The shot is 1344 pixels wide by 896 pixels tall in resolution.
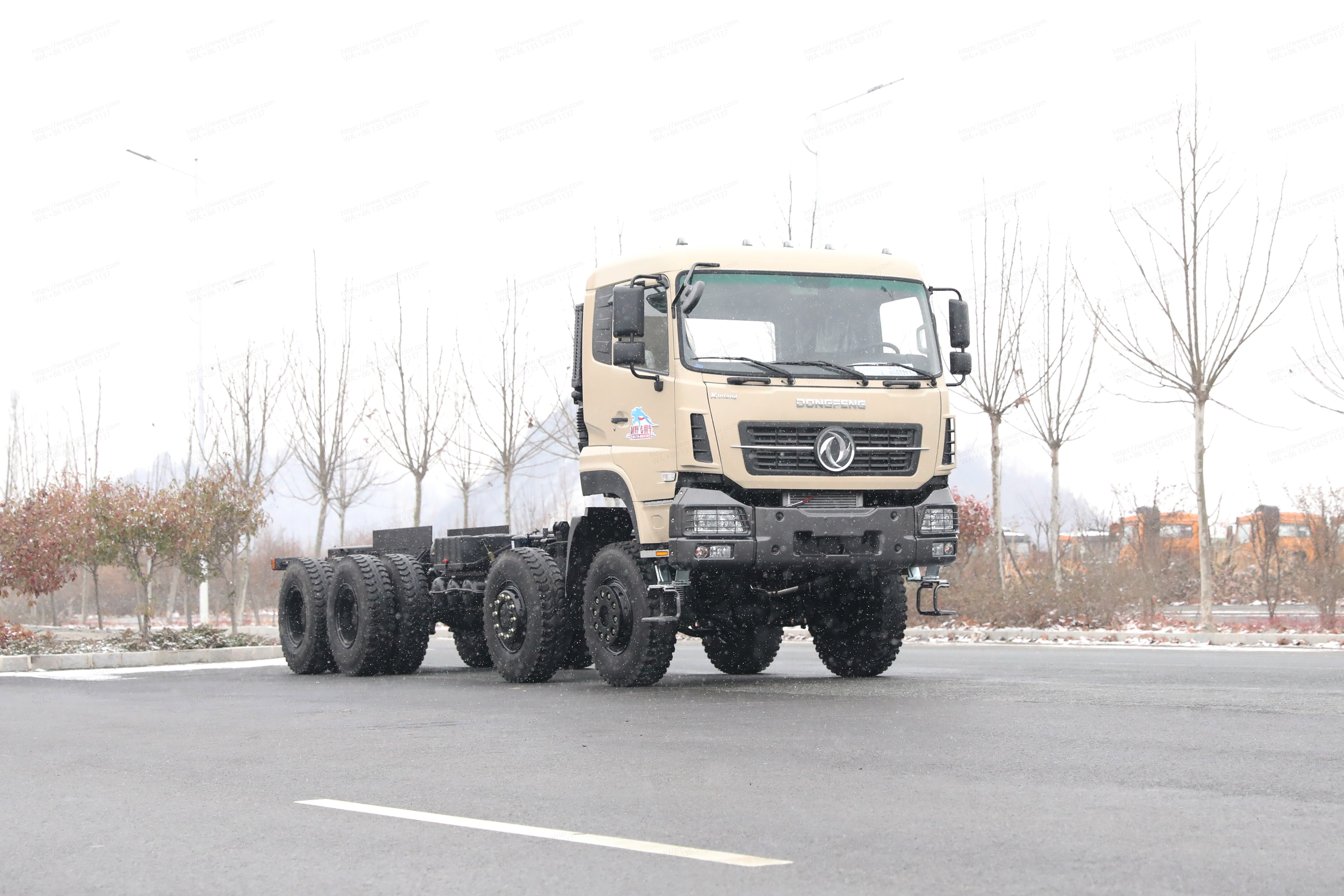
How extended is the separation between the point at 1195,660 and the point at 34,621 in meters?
41.8

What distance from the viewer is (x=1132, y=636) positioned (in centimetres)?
2178

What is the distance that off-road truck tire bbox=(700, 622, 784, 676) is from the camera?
15.7 meters

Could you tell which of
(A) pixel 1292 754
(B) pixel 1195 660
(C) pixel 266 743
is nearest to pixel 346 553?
(C) pixel 266 743

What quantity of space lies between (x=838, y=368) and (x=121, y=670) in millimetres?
12707

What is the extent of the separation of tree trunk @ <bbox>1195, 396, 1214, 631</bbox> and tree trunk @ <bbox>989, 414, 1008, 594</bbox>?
3781mm

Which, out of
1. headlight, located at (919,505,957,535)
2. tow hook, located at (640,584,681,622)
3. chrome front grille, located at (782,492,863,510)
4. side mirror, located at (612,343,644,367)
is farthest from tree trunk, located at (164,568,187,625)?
headlight, located at (919,505,957,535)

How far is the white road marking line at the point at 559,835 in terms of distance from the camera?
221 inches

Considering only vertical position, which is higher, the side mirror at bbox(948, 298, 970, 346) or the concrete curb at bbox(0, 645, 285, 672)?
the side mirror at bbox(948, 298, 970, 346)

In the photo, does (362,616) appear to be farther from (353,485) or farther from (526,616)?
(353,485)

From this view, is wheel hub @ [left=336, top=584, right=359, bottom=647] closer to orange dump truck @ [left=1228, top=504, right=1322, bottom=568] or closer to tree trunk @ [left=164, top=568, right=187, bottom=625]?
orange dump truck @ [left=1228, top=504, right=1322, bottom=568]

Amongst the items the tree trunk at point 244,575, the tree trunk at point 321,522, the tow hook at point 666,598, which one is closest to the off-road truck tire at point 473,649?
the tow hook at point 666,598

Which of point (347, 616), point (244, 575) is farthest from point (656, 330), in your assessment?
point (244, 575)

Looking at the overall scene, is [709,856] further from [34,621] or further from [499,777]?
[34,621]

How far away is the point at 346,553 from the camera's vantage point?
60.2 feet
